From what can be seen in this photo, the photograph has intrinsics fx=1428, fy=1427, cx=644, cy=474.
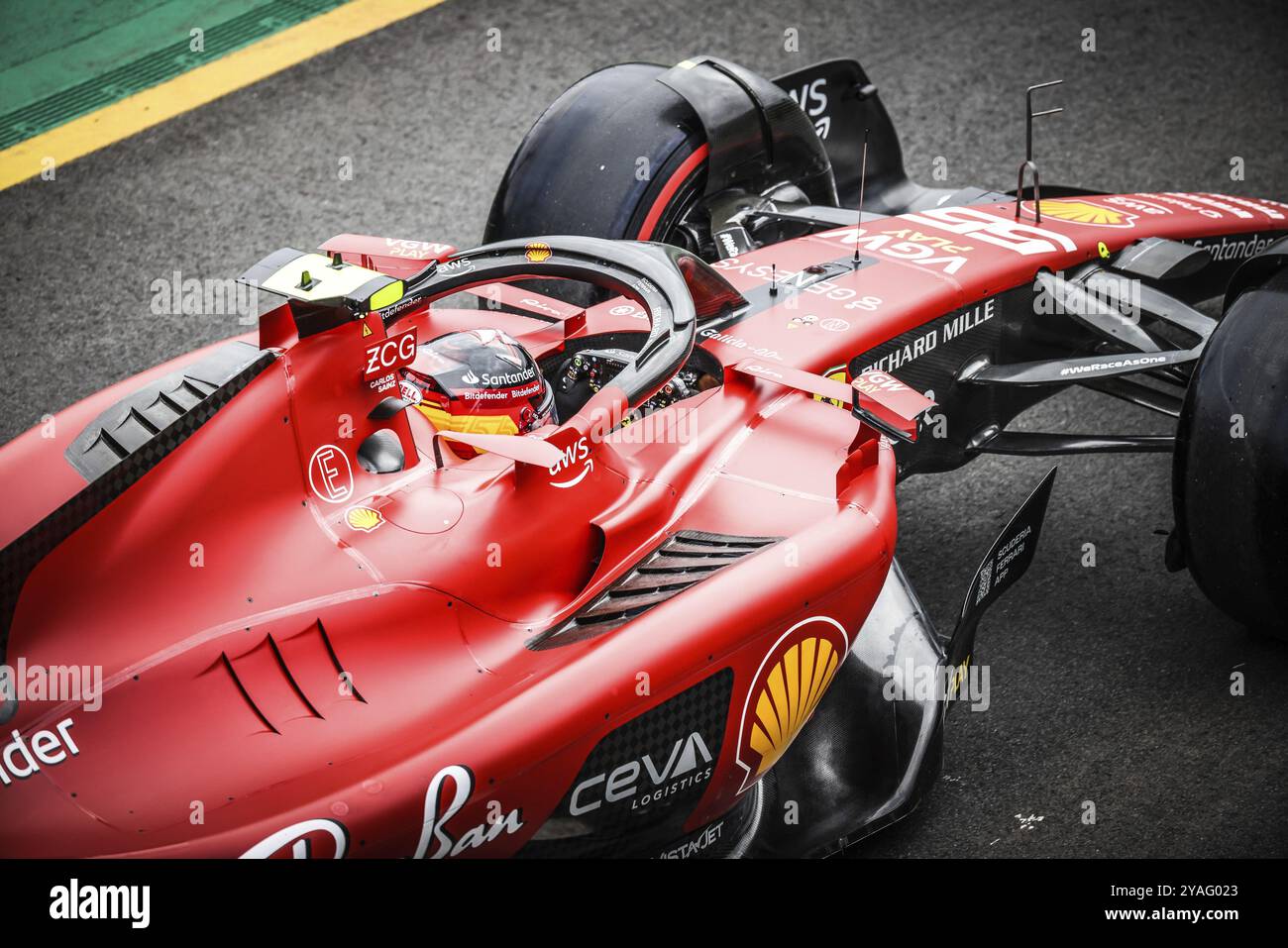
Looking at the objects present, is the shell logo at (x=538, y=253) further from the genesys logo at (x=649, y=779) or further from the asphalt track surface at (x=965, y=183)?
the asphalt track surface at (x=965, y=183)

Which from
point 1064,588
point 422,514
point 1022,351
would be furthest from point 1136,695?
point 422,514

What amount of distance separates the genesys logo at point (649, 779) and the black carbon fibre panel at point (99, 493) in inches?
37.5

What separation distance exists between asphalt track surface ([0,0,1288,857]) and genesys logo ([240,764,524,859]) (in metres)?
1.15

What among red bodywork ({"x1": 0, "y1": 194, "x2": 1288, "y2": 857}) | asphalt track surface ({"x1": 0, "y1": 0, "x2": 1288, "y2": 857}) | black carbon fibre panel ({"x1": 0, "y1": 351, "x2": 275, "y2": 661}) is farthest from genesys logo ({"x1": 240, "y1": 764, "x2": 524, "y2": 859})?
asphalt track surface ({"x1": 0, "y1": 0, "x2": 1288, "y2": 857})

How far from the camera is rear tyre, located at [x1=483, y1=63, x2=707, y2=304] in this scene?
4191 millimetres

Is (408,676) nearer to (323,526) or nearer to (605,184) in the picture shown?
(323,526)

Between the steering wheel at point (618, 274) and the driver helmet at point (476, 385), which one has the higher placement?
the steering wheel at point (618, 274)

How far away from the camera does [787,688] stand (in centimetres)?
284

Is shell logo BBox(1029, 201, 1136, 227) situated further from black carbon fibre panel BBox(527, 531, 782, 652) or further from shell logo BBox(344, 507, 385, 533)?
shell logo BBox(344, 507, 385, 533)

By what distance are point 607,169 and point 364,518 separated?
1859 mm

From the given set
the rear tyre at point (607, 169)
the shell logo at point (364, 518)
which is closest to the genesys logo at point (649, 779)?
the shell logo at point (364, 518)

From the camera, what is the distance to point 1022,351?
3986 mm

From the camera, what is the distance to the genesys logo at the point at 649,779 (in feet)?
8.53
